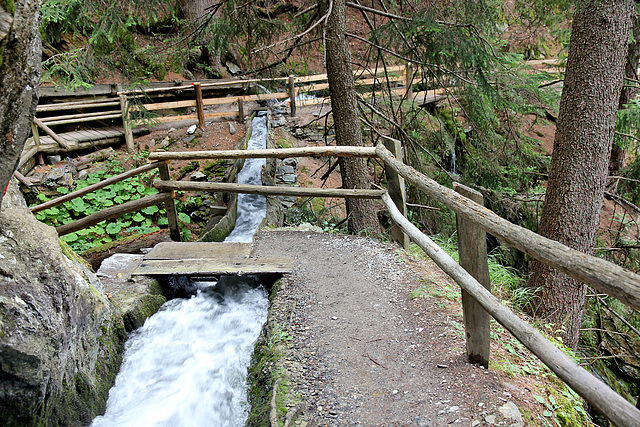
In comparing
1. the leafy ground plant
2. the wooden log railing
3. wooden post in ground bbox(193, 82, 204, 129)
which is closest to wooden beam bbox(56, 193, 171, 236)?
the wooden log railing

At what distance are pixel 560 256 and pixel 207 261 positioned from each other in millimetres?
4023

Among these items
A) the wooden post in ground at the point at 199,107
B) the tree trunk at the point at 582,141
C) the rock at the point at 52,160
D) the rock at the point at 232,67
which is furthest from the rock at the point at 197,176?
the rock at the point at 232,67

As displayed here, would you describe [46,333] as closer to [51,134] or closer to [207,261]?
[207,261]

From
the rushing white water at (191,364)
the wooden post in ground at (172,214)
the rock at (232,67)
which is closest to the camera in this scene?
the rushing white water at (191,364)

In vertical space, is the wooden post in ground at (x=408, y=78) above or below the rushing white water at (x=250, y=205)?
above

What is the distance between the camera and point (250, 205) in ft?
30.8

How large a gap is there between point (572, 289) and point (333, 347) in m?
3.35

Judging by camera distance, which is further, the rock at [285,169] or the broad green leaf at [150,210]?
the rock at [285,169]

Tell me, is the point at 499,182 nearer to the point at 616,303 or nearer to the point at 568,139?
the point at 616,303

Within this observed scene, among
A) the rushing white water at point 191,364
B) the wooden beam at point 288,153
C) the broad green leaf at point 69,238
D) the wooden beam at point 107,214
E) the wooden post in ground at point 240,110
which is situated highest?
the wooden post in ground at point 240,110

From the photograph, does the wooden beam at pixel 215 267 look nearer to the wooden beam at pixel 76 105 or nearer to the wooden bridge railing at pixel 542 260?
the wooden bridge railing at pixel 542 260

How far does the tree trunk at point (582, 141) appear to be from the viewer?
15.1ft

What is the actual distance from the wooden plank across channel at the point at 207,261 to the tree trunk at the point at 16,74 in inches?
111

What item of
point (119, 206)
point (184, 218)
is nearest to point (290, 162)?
point (184, 218)
